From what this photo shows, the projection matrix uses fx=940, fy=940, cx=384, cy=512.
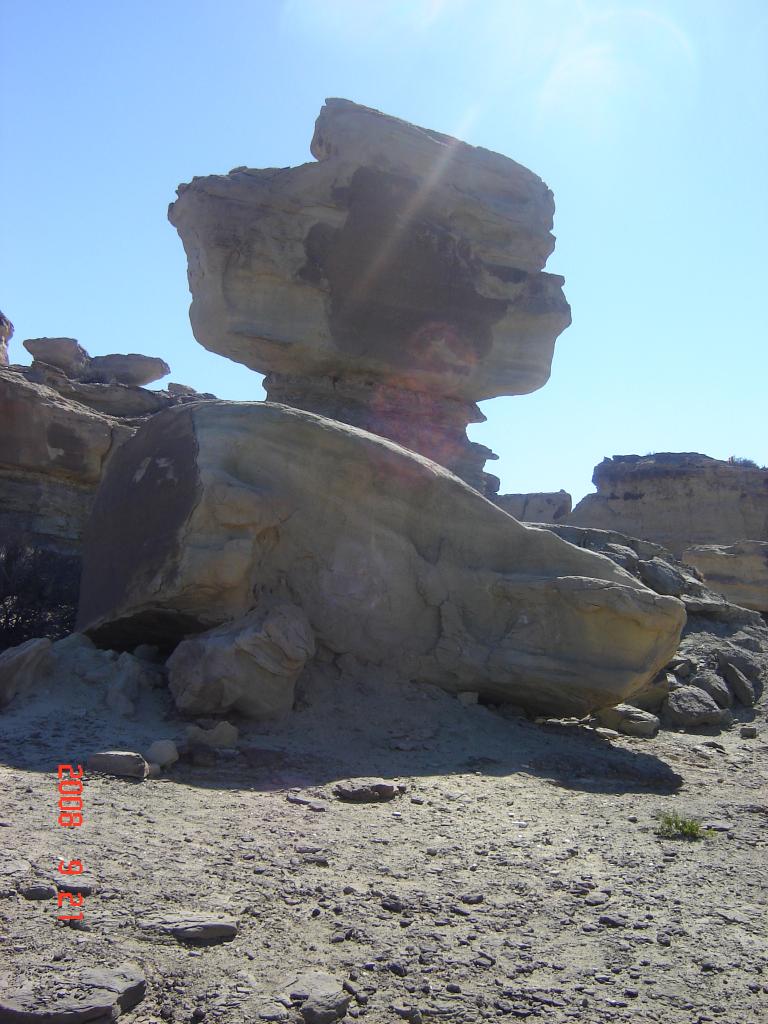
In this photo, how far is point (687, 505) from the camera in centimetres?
1348

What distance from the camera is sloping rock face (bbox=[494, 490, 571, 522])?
9.84 m

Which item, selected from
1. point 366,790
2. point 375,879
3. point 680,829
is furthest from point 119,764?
point 680,829

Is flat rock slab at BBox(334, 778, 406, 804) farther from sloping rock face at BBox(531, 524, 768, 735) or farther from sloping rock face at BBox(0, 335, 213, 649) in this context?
sloping rock face at BBox(0, 335, 213, 649)

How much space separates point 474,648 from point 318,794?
57.9 inches

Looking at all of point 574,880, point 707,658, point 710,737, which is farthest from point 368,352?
point 574,880

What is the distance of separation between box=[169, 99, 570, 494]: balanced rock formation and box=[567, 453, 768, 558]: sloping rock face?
6.36 meters

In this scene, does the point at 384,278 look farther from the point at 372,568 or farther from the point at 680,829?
the point at 680,829

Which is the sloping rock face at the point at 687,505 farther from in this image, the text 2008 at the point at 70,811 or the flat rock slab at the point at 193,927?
the flat rock slab at the point at 193,927

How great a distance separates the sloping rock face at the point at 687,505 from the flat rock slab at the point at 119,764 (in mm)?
10901

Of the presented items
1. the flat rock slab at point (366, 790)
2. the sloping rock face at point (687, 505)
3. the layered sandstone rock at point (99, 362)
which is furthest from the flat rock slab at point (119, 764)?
the layered sandstone rock at point (99, 362)

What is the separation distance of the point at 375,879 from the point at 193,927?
59cm

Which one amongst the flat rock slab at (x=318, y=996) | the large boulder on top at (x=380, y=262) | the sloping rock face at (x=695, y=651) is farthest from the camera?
the large boulder on top at (x=380, y=262)

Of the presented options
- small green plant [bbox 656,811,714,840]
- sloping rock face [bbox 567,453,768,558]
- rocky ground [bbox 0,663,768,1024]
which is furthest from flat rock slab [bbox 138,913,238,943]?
sloping rock face [bbox 567,453,768,558]

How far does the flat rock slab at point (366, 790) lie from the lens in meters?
3.02
